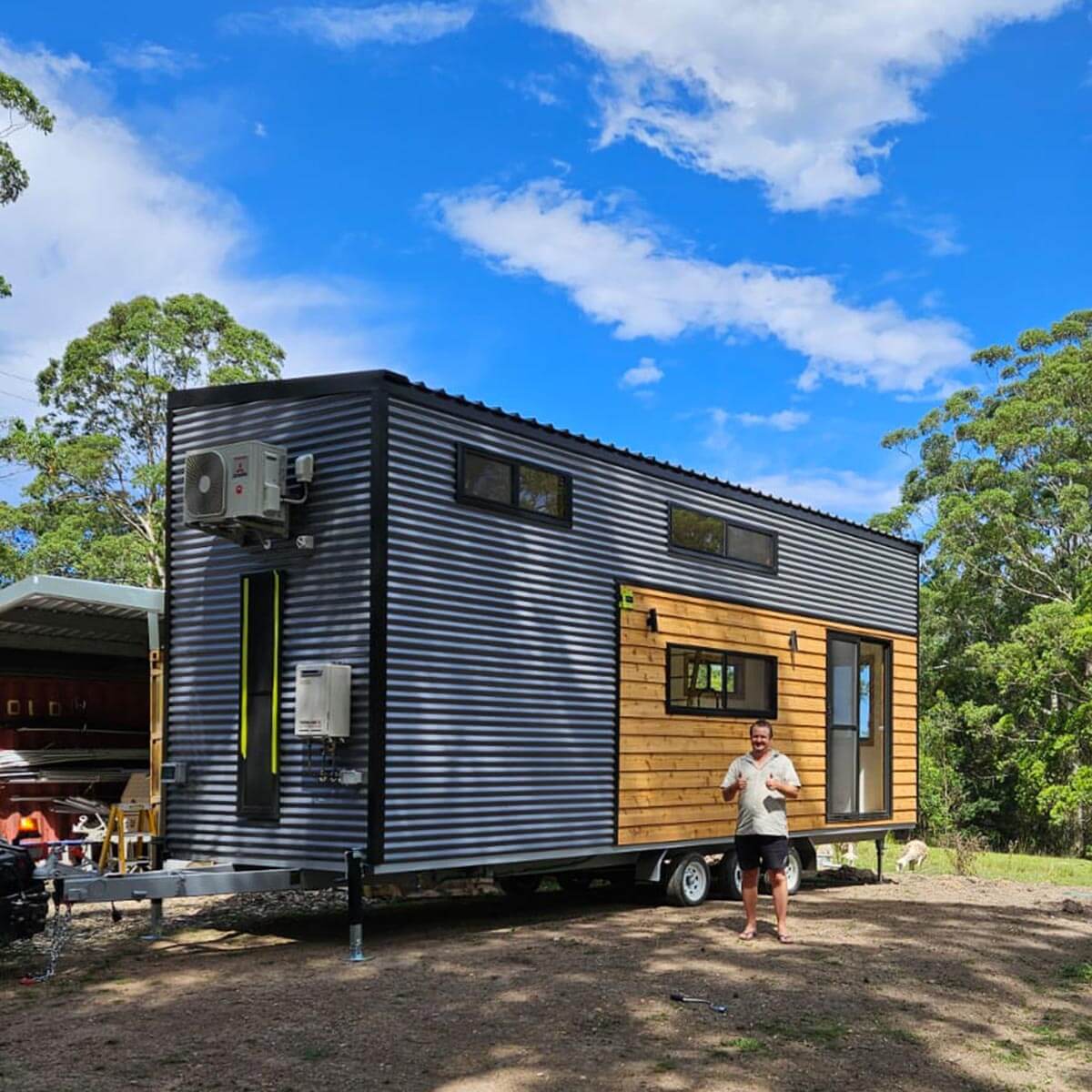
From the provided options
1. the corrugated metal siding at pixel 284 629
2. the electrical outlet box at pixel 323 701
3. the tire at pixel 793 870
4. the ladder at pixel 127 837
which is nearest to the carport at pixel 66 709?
the ladder at pixel 127 837

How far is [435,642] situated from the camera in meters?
9.05

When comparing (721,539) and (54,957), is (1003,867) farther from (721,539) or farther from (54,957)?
(54,957)

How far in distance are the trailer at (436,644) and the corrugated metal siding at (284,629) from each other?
0.05 ft

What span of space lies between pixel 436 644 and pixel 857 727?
682 cm

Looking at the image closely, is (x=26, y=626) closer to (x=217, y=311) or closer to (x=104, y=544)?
(x=104, y=544)

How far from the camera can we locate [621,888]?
12.6 metres

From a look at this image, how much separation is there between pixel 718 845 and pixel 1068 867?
977 cm

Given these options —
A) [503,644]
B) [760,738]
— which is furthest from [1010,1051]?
[503,644]

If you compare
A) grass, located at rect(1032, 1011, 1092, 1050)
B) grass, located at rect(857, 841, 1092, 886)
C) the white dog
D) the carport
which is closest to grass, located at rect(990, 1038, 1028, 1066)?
grass, located at rect(1032, 1011, 1092, 1050)

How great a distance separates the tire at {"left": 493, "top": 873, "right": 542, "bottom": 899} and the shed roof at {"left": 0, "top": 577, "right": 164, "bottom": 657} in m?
3.79

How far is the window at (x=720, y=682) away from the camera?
453 inches

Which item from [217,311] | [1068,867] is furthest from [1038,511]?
[217,311]

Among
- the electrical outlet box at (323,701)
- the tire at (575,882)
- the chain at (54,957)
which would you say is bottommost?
the tire at (575,882)

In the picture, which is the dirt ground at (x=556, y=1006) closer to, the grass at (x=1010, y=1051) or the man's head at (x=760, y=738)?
the grass at (x=1010, y=1051)
